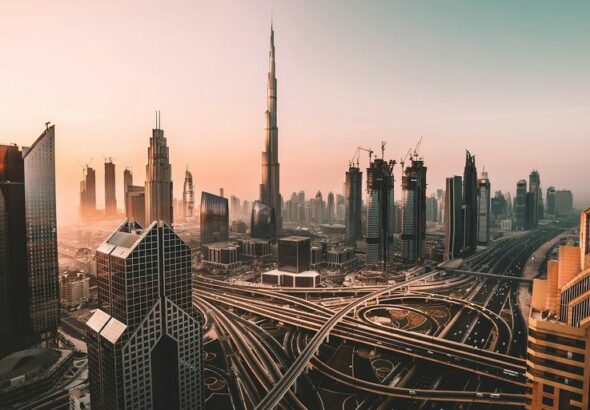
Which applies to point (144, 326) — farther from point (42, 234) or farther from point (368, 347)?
point (368, 347)

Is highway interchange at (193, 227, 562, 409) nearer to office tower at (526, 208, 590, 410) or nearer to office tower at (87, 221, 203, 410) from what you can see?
office tower at (87, 221, 203, 410)

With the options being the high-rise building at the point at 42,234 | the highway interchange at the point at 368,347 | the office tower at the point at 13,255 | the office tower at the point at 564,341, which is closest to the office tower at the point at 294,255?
the highway interchange at the point at 368,347

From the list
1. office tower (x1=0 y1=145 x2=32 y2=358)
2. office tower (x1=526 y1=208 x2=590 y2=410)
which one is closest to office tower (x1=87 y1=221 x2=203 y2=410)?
office tower (x1=526 y1=208 x2=590 y2=410)

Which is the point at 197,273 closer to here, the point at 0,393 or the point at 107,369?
the point at 0,393

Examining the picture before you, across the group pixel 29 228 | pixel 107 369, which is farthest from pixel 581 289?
pixel 29 228

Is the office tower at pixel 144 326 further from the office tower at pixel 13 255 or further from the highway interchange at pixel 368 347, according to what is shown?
the office tower at pixel 13 255

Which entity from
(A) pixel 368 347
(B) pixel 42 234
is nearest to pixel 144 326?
(B) pixel 42 234
